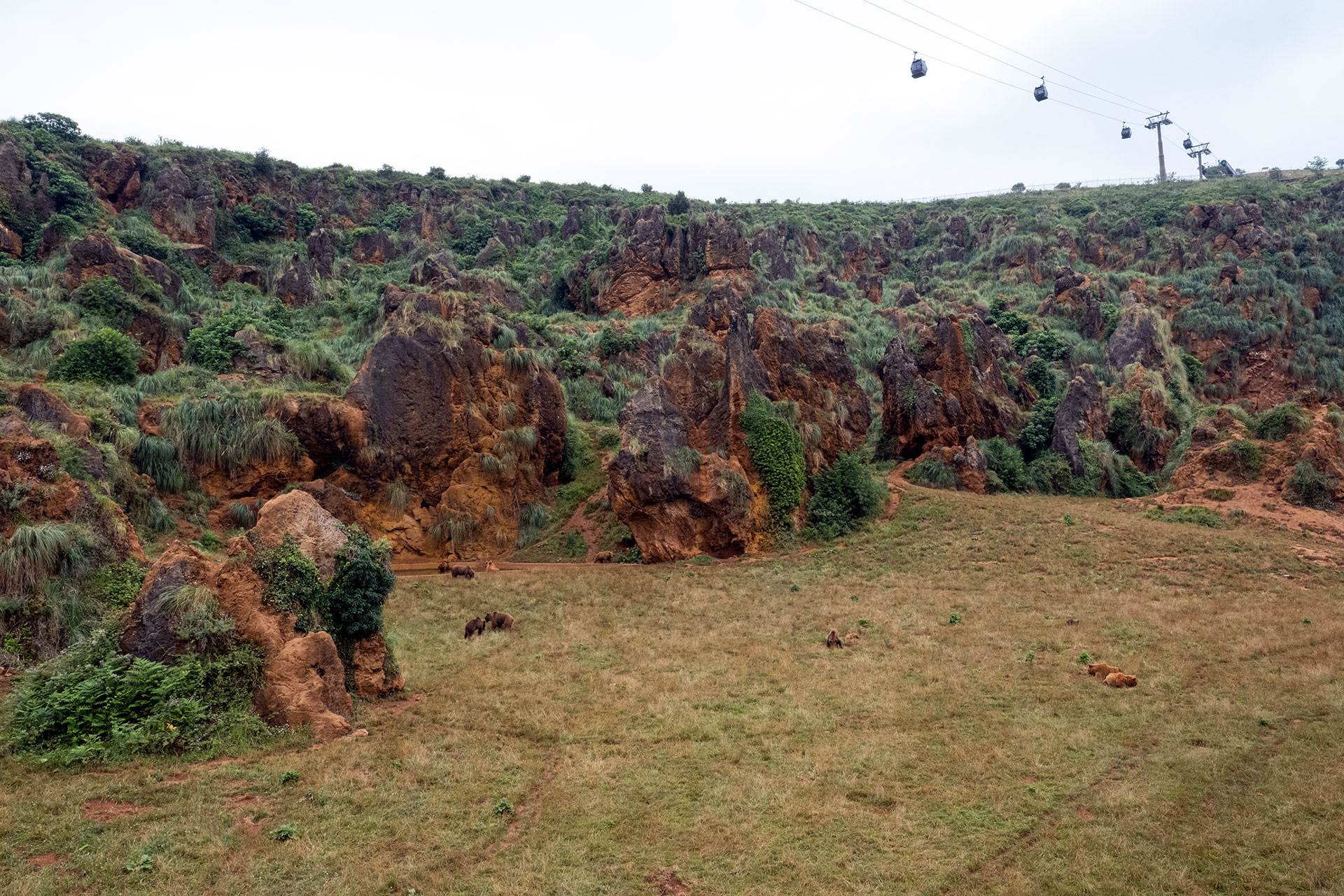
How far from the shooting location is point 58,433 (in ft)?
60.1

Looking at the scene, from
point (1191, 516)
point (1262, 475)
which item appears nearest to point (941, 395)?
point (1191, 516)

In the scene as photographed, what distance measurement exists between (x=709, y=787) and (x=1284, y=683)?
1061 cm

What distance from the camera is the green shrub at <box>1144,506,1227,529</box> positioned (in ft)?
85.1

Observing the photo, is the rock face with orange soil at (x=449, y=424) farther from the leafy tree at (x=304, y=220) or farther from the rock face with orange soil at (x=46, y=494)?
the leafy tree at (x=304, y=220)

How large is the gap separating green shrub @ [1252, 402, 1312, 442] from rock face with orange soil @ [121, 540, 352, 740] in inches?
1320

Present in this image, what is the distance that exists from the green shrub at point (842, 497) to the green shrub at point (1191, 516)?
9585mm

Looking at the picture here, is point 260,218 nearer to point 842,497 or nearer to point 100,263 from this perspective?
point 100,263

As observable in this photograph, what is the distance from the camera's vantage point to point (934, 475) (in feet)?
107

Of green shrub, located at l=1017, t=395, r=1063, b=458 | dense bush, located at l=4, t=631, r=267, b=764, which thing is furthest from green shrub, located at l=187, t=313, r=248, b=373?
green shrub, located at l=1017, t=395, r=1063, b=458

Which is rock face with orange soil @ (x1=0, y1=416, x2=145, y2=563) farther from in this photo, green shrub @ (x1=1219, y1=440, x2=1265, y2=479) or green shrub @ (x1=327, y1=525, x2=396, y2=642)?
green shrub @ (x1=1219, y1=440, x2=1265, y2=479)

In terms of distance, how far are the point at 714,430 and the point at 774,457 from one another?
2388 millimetres

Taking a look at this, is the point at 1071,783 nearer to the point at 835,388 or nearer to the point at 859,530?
the point at 859,530

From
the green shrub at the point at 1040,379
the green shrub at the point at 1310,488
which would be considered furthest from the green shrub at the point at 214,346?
the green shrub at the point at 1310,488

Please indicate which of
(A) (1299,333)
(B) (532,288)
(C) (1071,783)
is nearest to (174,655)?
(C) (1071,783)
